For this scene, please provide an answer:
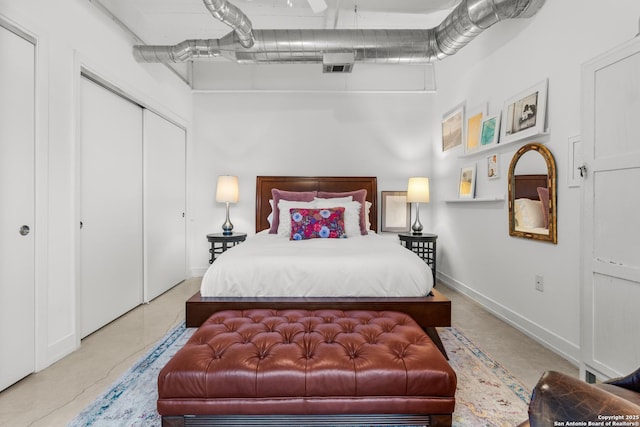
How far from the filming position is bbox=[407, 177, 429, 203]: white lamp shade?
156 inches

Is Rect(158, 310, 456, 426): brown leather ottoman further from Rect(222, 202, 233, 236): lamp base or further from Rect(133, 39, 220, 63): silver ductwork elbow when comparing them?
Rect(133, 39, 220, 63): silver ductwork elbow

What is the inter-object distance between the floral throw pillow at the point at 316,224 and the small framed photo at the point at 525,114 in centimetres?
171

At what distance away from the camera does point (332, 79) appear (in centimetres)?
430

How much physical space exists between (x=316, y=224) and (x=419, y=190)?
5.40 feet

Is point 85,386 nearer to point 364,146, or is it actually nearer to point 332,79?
point 364,146

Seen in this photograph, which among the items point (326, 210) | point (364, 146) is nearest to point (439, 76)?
point (364, 146)

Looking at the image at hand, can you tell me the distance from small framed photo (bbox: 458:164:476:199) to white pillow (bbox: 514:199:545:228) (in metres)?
0.69

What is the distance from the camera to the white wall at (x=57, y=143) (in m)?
1.96

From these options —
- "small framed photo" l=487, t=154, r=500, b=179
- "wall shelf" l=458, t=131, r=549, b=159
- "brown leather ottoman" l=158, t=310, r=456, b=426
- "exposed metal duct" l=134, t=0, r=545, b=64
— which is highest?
"exposed metal duct" l=134, t=0, r=545, b=64

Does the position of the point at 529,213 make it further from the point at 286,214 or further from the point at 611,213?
the point at 286,214

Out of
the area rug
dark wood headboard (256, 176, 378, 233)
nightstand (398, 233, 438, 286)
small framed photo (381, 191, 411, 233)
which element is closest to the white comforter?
the area rug

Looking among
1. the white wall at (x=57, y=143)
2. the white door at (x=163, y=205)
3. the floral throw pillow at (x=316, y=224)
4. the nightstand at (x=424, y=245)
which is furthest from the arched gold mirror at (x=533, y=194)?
the white door at (x=163, y=205)

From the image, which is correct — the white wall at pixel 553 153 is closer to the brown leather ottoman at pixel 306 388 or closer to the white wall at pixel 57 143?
the brown leather ottoman at pixel 306 388

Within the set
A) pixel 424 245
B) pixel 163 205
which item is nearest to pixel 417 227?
pixel 424 245
